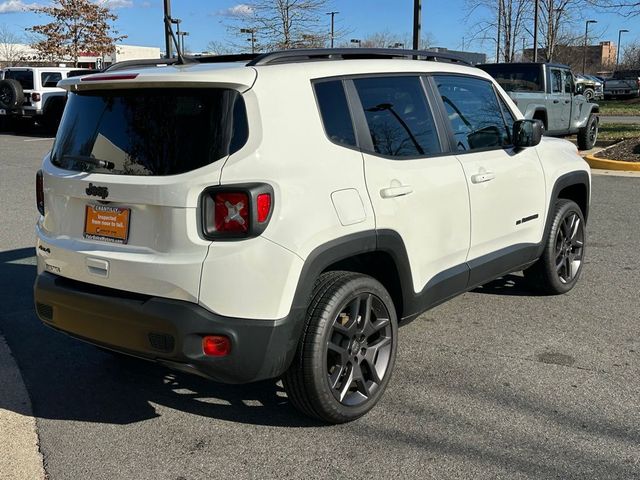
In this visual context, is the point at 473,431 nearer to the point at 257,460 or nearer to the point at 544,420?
the point at 544,420

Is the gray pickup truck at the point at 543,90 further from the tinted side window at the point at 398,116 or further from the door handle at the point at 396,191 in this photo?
the door handle at the point at 396,191

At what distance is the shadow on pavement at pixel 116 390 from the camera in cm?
357

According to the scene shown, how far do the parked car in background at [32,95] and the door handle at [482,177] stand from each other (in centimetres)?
1897

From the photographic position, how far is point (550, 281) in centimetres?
522

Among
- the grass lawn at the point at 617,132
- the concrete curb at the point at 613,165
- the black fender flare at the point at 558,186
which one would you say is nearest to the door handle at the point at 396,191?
the black fender flare at the point at 558,186

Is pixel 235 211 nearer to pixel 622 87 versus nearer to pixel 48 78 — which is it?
pixel 48 78

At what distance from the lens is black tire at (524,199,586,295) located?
5145mm

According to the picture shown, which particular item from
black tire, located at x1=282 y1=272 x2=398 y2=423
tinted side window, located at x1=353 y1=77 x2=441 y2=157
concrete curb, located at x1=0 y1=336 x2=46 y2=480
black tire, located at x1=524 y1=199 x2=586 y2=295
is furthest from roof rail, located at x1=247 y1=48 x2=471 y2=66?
concrete curb, located at x1=0 y1=336 x2=46 y2=480

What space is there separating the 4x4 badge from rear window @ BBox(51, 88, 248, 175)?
10 centimetres

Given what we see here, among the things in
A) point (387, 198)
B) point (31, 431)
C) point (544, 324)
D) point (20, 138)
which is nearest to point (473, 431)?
point (387, 198)

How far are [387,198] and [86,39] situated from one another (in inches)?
1643

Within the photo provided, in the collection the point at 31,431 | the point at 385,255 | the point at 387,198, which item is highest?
the point at 387,198

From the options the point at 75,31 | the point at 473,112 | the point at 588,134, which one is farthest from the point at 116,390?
the point at 75,31

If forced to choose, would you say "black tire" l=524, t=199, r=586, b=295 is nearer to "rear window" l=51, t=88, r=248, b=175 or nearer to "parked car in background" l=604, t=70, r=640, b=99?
"rear window" l=51, t=88, r=248, b=175
